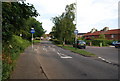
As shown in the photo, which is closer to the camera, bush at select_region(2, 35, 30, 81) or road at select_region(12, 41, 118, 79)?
bush at select_region(2, 35, 30, 81)

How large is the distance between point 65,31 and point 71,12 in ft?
18.7

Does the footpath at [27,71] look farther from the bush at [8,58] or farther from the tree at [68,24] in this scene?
the tree at [68,24]

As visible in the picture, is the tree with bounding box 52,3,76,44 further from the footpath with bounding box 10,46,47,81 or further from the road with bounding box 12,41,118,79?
the footpath with bounding box 10,46,47,81

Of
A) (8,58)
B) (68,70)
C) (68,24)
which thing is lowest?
(68,70)

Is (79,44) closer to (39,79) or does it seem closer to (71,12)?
(71,12)

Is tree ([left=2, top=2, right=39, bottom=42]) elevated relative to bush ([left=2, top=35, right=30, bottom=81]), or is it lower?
elevated

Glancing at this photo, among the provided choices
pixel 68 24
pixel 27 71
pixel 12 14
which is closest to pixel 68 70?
pixel 27 71

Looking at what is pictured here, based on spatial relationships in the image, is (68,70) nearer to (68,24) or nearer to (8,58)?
(8,58)

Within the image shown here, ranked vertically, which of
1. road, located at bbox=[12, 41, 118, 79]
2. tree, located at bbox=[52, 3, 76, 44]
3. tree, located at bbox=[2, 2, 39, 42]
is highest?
tree, located at bbox=[52, 3, 76, 44]

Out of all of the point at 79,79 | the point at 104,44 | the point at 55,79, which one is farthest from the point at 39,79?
the point at 104,44

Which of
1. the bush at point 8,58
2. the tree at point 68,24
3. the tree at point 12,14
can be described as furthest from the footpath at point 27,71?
the tree at point 68,24

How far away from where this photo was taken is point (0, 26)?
6.19 metres

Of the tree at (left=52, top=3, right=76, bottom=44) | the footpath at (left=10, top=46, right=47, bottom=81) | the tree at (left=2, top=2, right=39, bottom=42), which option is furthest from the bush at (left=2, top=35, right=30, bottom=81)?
the tree at (left=52, top=3, right=76, bottom=44)

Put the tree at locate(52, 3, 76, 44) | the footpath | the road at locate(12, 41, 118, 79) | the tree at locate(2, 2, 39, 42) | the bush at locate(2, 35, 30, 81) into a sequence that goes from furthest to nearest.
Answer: the tree at locate(52, 3, 76, 44), the tree at locate(2, 2, 39, 42), the road at locate(12, 41, 118, 79), the footpath, the bush at locate(2, 35, 30, 81)
